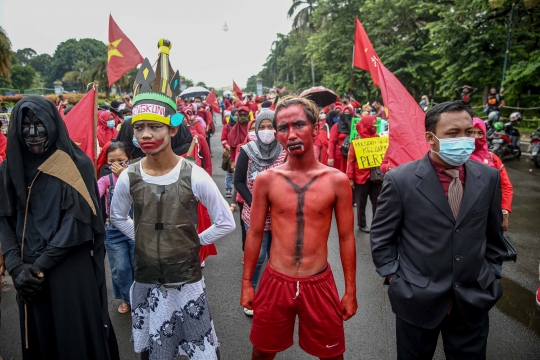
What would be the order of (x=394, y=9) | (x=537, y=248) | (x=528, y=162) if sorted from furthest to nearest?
(x=394, y=9) < (x=528, y=162) < (x=537, y=248)

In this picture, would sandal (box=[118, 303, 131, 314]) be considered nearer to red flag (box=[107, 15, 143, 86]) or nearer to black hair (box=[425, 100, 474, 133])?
red flag (box=[107, 15, 143, 86])

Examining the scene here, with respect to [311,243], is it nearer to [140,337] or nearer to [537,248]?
[140,337]

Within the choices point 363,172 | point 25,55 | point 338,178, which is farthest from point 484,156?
point 25,55

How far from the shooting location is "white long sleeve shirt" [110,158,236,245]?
2.48m

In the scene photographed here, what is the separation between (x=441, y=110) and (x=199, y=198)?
1659 millimetres

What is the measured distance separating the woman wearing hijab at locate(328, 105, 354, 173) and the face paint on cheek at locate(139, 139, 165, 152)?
16.7 feet

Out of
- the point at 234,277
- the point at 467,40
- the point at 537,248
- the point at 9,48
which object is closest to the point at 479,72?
the point at 467,40

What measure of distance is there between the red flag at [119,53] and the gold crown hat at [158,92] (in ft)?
8.90

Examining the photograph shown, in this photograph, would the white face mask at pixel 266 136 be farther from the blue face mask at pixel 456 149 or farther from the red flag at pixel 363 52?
the red flag at pixel 363 52

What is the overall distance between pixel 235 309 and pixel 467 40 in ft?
60.2

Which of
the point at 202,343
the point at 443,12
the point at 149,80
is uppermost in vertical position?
the point at 443,12

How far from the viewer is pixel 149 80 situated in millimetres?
2805

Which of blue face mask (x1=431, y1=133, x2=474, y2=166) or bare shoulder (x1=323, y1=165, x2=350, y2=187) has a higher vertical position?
blue face mask (x1=431, y1=133, x2=474, y2=166)

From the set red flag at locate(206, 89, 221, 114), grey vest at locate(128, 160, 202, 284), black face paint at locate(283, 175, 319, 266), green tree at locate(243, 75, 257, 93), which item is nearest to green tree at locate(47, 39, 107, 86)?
green tree at locate(243, 75, 257, 93)
